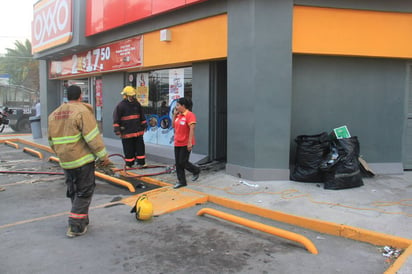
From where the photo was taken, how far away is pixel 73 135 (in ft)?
14.0

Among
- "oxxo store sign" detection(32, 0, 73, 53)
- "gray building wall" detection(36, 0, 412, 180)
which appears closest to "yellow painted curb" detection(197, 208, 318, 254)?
"gray building wall" detection(36, 0, 412, 180)

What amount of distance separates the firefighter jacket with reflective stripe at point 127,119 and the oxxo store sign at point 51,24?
528 cm

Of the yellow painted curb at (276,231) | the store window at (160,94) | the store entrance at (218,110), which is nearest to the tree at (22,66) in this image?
the store window at (160,94)

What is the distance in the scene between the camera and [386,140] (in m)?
7.47

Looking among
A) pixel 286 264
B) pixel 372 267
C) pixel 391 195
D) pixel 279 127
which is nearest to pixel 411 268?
pixel 372 267

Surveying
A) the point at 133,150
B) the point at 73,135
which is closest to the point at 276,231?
the point at 73,135

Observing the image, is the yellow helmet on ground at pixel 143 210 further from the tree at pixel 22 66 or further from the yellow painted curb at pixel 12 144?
the tree at pixel 22 66

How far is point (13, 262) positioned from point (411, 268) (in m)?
4.08

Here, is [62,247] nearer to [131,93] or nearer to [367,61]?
[131,93]

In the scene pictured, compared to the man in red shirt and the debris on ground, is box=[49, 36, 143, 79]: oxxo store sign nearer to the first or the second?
the man in red shirt

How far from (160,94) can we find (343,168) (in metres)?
5.97

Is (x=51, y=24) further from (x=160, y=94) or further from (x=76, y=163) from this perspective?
(x=76, y=163)

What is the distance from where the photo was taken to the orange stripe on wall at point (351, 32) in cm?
682

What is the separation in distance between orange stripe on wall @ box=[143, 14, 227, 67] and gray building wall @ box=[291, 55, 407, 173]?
1863mm
